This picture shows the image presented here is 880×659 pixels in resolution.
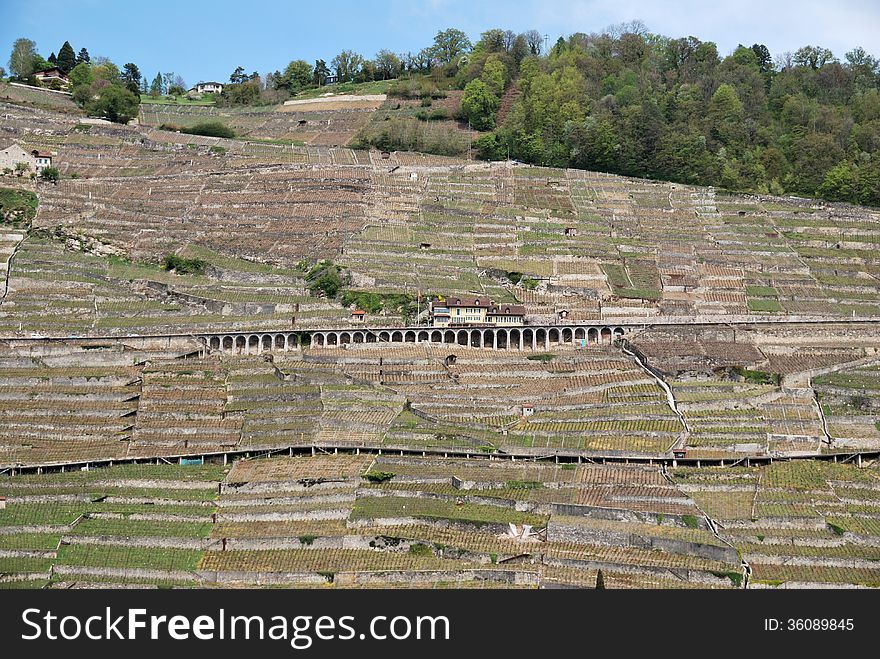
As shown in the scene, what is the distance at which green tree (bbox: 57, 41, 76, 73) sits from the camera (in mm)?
152625

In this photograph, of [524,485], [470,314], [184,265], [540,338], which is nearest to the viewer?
[524,485]

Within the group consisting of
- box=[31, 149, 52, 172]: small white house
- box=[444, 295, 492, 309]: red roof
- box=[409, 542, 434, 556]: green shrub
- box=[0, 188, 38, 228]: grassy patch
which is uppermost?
box=[31, 149, 52, 172]: small white house

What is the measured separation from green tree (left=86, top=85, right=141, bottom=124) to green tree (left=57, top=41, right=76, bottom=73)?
2960 centimetres

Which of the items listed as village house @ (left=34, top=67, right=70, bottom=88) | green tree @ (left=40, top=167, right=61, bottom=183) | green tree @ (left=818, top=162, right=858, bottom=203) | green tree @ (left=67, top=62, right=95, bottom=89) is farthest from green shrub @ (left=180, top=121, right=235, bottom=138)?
green tree @ (left=818, top=162, right=858, bottom=203)

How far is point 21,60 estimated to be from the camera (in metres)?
144

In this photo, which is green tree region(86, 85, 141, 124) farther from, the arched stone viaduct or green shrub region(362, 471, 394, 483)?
green shrub region(362, 471, 394, 483)

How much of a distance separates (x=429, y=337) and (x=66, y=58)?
9249 centimetres

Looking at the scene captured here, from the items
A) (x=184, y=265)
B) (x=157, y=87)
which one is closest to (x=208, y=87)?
(x=157, y=87)

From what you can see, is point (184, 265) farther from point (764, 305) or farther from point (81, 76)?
point (81, 76)

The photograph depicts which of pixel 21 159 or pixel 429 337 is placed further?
pixel 21 159

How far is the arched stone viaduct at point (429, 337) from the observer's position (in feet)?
260

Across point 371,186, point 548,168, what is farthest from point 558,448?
point 548,168

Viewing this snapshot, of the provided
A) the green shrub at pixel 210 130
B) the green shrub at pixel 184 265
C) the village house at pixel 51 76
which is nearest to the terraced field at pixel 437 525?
the green shrub at pixel 184 265

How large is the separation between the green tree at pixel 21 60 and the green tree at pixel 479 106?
52.6m
